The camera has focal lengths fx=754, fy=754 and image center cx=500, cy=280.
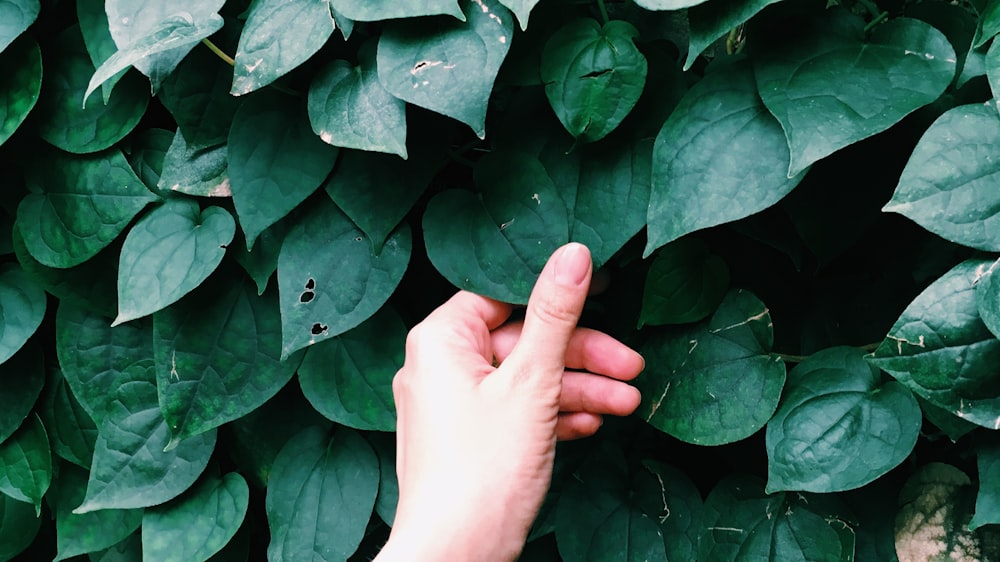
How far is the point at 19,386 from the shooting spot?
112cm

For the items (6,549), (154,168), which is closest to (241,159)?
(154,168)

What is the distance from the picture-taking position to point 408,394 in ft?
2.48

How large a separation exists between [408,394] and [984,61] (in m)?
0.58

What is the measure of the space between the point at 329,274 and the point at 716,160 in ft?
1.32

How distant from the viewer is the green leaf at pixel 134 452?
39.0 inches

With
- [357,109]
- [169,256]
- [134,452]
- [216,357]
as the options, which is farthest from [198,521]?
[357,109]

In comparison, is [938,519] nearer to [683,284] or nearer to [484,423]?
[683,284]

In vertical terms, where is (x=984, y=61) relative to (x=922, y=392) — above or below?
above

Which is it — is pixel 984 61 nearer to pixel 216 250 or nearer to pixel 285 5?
pixel 285 5

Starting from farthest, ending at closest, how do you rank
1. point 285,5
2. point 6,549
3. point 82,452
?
point 6,549
point 82,452
point 285,5

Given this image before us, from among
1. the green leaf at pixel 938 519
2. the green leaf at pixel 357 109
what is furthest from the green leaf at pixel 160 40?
the green leaf at pixel 938 519

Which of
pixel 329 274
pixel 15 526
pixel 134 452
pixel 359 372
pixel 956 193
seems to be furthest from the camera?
pixel 15 526

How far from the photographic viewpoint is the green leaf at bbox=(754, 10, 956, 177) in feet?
1.92

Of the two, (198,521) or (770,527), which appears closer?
(770,527)
